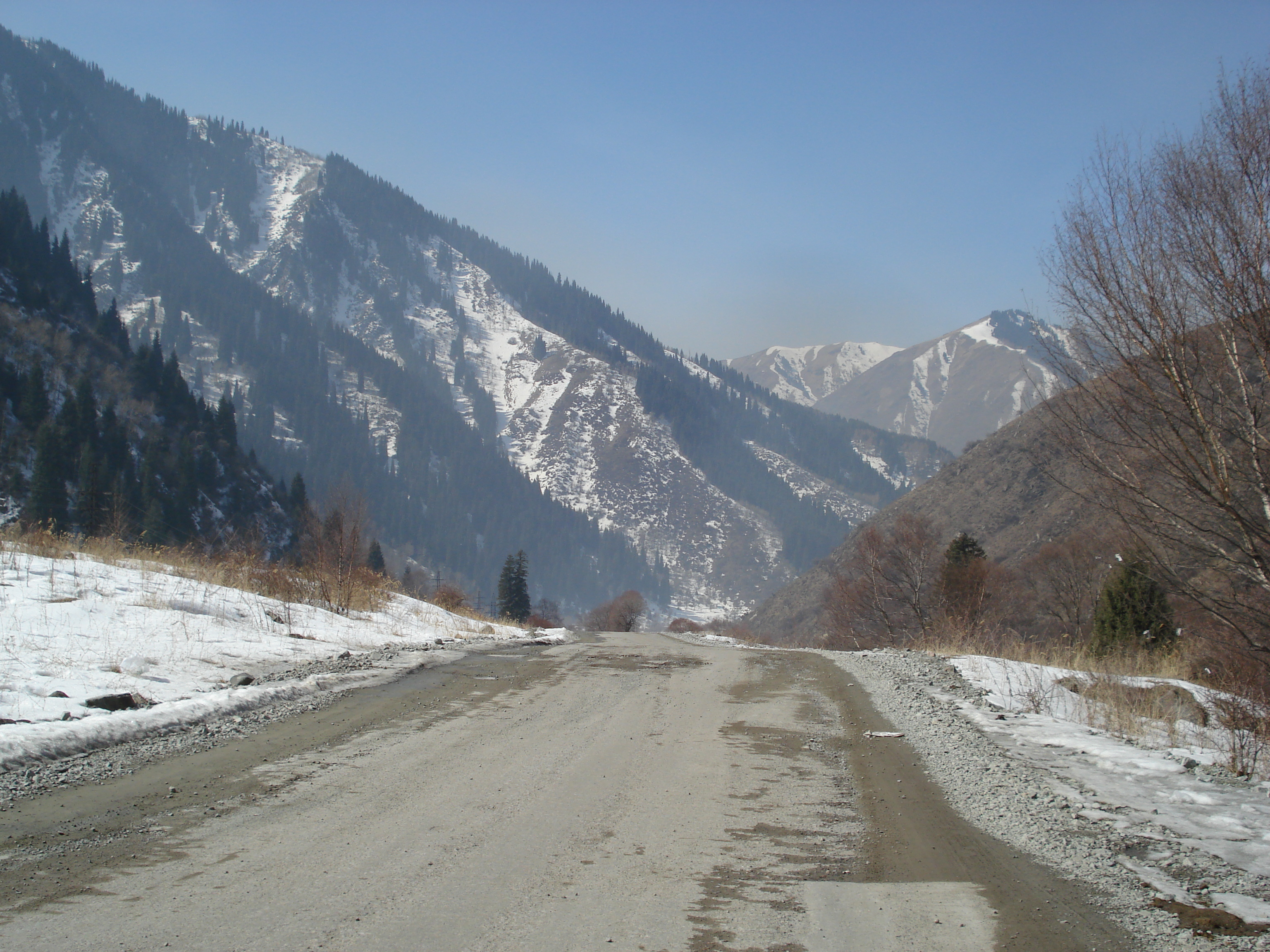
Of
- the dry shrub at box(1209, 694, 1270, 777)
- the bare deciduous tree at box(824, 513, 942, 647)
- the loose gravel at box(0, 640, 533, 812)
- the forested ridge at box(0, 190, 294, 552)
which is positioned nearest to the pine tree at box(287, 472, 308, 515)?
the forested ridge at box(0, 190, 294, 552)

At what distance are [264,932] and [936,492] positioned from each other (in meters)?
112

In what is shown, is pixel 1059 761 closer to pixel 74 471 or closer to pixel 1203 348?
pixel 1203 348

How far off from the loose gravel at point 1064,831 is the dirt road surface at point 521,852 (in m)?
0.19

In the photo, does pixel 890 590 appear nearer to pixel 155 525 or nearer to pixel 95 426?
pixel 155 525

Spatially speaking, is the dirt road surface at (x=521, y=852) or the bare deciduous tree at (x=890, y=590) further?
the bare deciduous tree at (x=890, y=590)

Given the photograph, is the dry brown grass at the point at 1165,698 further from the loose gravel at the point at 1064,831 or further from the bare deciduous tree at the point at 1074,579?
the bare deciduous tree at the point at 1074,579

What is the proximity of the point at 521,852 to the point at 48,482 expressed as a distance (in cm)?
7680

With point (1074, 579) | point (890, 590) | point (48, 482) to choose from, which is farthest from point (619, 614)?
point (48, 482)

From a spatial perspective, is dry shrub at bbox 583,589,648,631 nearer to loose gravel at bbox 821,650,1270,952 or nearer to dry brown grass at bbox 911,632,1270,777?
dry brown grass at bbox 911,632,1270,777

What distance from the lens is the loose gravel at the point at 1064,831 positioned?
387 centimetres

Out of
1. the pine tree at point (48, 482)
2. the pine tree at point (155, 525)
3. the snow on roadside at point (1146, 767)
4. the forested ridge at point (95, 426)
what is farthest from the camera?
the forested ridge at point (95, 426)

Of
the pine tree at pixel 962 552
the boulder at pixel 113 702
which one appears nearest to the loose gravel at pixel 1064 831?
the boulder at pixel 113 702

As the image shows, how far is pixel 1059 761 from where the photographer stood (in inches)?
266

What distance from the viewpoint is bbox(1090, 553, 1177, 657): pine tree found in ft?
64.4
